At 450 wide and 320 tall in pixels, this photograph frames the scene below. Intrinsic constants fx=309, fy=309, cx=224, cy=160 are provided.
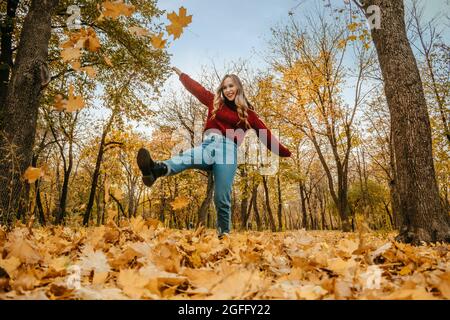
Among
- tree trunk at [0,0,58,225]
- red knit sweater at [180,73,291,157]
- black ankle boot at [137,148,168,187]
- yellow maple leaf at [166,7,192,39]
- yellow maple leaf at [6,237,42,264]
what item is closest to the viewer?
yellow maple leaf at [6,237,42,264]

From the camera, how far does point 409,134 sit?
3.36 metres

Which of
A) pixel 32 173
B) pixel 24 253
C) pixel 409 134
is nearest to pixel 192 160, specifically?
pixel 32 173

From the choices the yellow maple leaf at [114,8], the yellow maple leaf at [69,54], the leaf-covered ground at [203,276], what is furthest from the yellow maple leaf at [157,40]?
the leaf-covered ground at [203,276]

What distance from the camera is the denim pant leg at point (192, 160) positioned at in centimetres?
282

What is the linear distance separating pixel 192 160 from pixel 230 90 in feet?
3.61

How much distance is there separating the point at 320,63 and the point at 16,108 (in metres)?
14.3

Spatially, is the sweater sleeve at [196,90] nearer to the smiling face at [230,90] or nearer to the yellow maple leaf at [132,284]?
the smiling face at [230,90]

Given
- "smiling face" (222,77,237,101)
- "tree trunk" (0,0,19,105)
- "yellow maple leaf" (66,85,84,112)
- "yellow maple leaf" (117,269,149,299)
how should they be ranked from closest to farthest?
"yellow maple leaf" (117,269,149,299), "yellow maple leaf" (66,85,84,112), "smiling face" (222,77,237,101), "tree trunk" (0,0,19,105)

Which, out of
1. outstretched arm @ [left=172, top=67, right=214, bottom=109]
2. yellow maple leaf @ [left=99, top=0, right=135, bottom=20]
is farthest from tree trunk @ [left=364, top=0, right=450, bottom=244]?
yellow maple leaf @ [left=99, top=0, right=135, bottom=20]

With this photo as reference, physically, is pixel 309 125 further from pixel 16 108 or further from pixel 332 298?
pixel 332 298

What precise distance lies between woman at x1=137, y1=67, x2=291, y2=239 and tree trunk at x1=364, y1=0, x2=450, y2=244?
4.27 ft

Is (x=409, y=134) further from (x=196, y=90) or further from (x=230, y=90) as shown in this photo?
(x=196, y=90)

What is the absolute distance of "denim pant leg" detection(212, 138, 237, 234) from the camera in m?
3.14

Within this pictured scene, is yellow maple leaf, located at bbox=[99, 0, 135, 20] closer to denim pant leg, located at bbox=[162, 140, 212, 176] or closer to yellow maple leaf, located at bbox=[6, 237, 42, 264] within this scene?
denim pant leg, located at bbox=[162, 140, 212, 176]
